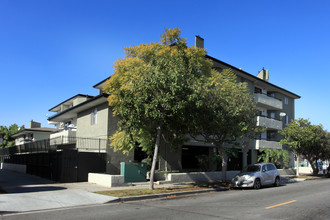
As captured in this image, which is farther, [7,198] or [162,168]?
[162,168]

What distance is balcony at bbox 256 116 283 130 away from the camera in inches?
1302

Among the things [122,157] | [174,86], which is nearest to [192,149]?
[122,157]

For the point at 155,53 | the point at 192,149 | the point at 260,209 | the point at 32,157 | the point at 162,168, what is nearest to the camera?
the point at 260,209

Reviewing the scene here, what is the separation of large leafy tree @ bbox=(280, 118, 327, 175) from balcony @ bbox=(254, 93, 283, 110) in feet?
15.7

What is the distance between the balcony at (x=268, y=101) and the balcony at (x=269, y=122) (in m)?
1.89

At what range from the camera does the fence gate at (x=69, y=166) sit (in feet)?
61.8

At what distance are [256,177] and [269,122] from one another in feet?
62.4

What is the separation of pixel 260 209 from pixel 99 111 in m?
16.0

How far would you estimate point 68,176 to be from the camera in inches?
746

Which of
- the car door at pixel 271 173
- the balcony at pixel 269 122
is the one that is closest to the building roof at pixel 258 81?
the balcony at pixel 269 122

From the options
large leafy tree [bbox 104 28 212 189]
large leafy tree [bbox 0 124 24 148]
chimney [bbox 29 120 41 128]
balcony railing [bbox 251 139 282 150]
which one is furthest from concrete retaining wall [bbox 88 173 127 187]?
large leafy tree [bbox 0 124 24 148]

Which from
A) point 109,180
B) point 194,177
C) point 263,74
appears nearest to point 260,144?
point 263,74

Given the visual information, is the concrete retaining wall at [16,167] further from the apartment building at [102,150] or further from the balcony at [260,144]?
the balcony at [260,144]

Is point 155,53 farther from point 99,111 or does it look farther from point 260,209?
point 260,209
